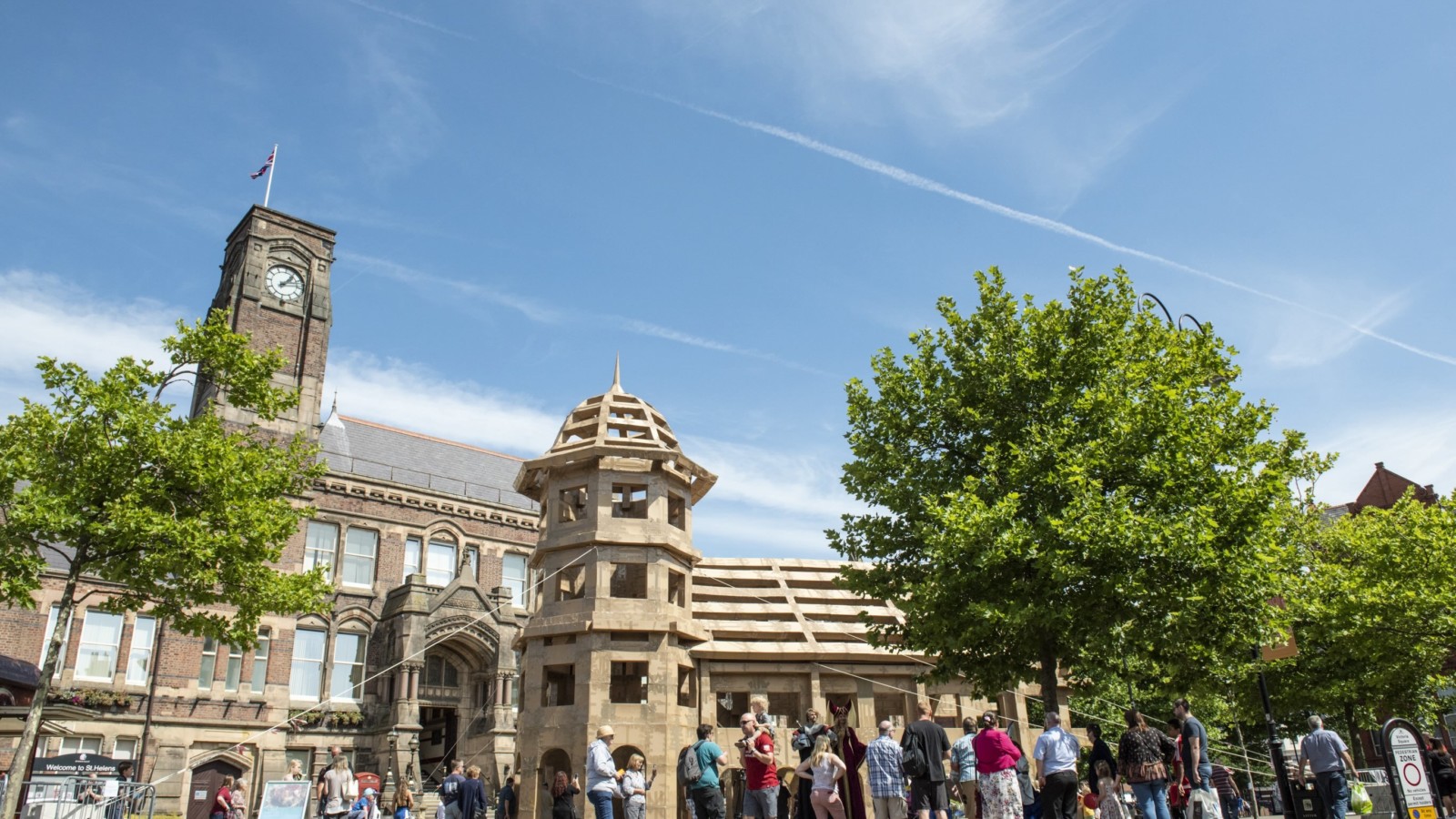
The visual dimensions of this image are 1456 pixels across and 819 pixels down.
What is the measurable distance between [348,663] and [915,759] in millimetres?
34512

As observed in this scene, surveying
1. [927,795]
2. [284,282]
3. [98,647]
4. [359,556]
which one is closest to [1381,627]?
[927,795]

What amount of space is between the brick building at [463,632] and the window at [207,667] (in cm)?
9

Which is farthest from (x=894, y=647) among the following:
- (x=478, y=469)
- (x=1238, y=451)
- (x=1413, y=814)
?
(x=478, y=469)

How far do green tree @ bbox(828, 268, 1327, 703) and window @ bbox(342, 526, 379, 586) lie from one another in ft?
95.9

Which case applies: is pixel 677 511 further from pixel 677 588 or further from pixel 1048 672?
pixel 1048 672

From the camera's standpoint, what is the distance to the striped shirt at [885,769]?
1260 cm

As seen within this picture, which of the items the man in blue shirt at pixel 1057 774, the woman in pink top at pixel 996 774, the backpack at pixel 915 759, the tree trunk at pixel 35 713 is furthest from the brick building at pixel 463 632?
the tree trunk at pixel 35 713

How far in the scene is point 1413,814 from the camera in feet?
42.3

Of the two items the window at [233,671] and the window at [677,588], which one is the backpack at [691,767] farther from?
the window at [233,671]

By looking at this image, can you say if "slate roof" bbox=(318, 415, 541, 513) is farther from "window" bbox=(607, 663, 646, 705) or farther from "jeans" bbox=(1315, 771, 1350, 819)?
"jeans" bbox=(1315, 771, 1350, 819)

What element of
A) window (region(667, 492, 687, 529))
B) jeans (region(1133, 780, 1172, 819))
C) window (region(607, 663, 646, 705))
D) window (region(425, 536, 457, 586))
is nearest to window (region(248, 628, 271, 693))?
window (region(425, 536, 457, 586))

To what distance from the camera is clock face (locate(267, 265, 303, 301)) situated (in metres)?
45.6

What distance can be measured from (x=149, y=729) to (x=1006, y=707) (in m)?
30.2

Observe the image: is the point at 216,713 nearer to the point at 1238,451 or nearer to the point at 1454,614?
the point at 1238,451
